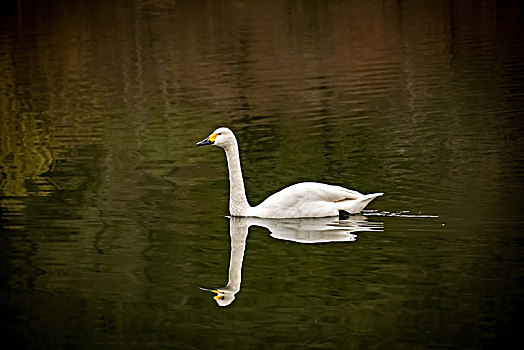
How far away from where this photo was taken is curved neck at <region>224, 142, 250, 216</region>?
14094mm

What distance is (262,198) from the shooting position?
51.1 feet

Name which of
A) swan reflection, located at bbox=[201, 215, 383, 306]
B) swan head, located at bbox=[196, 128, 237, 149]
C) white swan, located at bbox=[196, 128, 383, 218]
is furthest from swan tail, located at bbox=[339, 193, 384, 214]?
swan head, located at bbox=[196, 128, 237, 149]

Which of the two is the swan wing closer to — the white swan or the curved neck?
the white swan

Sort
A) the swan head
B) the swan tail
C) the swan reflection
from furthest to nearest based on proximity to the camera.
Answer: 1. the swan head
2. the swan tail
3. the swan reflection

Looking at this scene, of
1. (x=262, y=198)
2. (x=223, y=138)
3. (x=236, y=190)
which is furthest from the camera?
(x=262, y=198)

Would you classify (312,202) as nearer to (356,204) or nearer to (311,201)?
(311,201)

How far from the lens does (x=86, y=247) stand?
1302 cm

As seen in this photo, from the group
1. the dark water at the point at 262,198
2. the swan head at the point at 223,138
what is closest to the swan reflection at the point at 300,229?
the dark water at the point at 262,198

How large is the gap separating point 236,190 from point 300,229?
112cm

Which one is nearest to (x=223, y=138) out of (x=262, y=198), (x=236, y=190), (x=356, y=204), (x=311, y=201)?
(x=236, y=190)

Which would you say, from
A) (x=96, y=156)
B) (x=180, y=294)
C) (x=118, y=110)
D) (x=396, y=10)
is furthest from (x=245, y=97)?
(x=396, y=10)

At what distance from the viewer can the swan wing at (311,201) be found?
44.8 feet

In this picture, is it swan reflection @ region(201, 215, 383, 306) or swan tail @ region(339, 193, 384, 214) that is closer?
swan reflection @ region(201, 215, 383, 306)

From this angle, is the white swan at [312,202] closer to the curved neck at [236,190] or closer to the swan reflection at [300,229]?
the swan reflection at [300,229]
